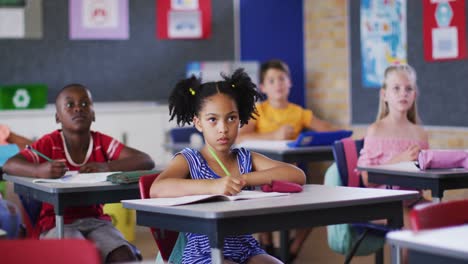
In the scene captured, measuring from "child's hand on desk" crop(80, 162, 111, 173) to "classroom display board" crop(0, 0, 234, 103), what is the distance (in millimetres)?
2881

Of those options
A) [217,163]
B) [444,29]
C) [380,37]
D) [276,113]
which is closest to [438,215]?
[217,163]

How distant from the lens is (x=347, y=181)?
470 centimetres

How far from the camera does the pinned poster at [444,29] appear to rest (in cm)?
596

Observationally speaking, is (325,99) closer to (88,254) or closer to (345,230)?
(345,230)

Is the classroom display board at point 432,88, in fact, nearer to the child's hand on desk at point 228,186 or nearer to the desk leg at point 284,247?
the desk leg at point 284,247

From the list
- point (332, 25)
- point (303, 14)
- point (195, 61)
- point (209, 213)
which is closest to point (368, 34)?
point (332, 25)

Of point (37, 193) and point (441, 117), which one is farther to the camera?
point (441, 117)

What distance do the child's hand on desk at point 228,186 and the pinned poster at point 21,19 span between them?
13.8 ft

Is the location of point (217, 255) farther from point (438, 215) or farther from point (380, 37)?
point (380, 37)

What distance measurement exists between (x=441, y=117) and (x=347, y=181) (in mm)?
1710

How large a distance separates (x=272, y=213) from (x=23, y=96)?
14.4 ft

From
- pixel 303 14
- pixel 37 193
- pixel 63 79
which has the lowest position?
pixel 37 193

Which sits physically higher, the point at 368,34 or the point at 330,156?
the point at 368,34

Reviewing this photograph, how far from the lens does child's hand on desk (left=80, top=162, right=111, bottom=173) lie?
4.17 m
